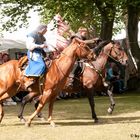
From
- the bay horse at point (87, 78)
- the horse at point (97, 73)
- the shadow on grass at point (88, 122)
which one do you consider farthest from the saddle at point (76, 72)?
the shadow on grass at point (88, 122)

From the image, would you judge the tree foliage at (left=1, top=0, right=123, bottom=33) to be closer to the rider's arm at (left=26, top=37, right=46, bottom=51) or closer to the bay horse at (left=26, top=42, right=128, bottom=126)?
the bay horse at (left=26, top=42, right=128, bottom=126)

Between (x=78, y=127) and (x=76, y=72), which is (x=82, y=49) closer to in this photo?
(x=78, y=127)

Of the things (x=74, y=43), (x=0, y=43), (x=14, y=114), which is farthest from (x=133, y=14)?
(x=74, y=43)

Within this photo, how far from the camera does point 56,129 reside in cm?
1209

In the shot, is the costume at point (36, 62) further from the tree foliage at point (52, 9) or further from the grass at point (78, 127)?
the tree foliage at point (52, 9)

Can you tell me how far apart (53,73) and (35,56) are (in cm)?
61

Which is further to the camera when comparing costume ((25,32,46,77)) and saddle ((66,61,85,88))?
saddle ((66,61,85,88))

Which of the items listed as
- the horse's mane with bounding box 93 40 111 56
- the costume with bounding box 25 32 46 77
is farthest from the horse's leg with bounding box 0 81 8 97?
the horse's mane with bounding box 93 40 111 56

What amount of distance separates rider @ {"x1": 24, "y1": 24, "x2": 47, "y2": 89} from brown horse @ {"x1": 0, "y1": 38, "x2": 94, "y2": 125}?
0.86 feet

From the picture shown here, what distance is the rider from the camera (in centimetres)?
1247

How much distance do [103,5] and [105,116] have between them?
12.9m

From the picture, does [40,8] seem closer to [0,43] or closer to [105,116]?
[0,43]

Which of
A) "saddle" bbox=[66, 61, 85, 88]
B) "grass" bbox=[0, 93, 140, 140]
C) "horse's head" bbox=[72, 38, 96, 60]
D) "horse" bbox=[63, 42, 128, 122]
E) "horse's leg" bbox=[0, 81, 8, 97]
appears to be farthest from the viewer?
"saddle" bbox=[66, 61, 85, 88]

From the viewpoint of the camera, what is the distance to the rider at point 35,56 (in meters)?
12.5
